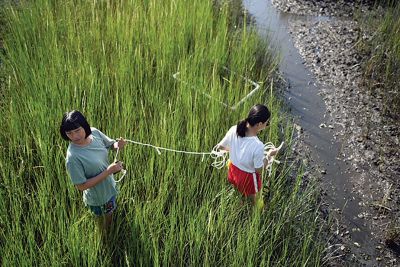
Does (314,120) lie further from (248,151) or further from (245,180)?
(248,151)

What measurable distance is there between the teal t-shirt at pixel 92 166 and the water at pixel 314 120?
225 centimetres

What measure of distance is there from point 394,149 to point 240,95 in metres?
1.89

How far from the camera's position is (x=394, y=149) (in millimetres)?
4461

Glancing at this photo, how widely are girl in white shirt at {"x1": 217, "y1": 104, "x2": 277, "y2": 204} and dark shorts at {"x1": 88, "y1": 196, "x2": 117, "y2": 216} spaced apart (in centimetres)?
90

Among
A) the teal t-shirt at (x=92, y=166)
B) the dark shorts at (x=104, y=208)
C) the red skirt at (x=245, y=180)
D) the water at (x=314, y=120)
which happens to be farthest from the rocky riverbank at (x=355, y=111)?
the teal t-shirt at (x=92, y=166)

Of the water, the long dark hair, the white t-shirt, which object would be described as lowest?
the water

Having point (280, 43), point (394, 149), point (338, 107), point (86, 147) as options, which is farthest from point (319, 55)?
point (86, 147)

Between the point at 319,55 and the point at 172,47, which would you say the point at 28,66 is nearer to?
the point at 172,47

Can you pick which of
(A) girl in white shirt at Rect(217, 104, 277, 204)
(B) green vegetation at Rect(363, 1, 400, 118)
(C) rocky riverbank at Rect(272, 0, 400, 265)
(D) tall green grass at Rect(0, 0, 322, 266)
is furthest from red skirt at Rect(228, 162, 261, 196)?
(B) green vegetation at Rect(363, 1, 400, 118)

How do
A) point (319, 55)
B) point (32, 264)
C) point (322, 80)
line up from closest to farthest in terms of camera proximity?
1. point (32, 264)
2. point (322, 80)
3. point (319, 55)

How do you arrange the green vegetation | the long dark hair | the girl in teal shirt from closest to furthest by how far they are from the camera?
1. the girl in teal shirt
2. the long dark hair
3. the green vegetation

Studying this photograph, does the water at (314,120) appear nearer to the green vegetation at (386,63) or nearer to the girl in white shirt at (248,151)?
the green vegetation at (386,63)

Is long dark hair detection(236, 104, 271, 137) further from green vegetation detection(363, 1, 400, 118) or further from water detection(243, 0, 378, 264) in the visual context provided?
green vegetation detection(363, 1, 400, 118)

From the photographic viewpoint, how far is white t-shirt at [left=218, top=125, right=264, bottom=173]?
8.91ft
